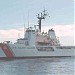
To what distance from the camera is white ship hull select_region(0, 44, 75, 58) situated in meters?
51.4

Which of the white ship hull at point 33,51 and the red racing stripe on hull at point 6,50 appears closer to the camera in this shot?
the red racing stripe on hull at point 6,50

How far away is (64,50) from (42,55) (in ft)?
15.5

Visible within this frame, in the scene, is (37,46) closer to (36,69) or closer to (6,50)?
(6,50)

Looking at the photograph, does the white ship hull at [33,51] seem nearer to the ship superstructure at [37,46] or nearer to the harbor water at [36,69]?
the ship superstructure at [37,46]

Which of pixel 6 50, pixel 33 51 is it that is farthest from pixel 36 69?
pixel 33 51

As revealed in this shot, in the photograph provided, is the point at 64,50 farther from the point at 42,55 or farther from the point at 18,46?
the point at 18,46

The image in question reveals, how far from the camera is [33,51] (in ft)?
176

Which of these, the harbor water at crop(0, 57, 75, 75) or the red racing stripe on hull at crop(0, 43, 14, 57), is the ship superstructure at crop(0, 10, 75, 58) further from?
the harbor water at crop(0, 57, 75, 75)

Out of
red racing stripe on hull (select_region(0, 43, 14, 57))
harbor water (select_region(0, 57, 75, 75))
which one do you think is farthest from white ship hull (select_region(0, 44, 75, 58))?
harbor water (select_region(0, 57, 75, 75))

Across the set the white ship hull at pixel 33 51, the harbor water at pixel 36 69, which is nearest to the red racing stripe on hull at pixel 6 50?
the white ship hull at pixel 33 51

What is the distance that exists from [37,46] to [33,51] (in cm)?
131

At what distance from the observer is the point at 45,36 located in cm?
5666

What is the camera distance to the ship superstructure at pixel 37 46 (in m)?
51.8

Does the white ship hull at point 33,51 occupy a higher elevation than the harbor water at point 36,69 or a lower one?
higher
